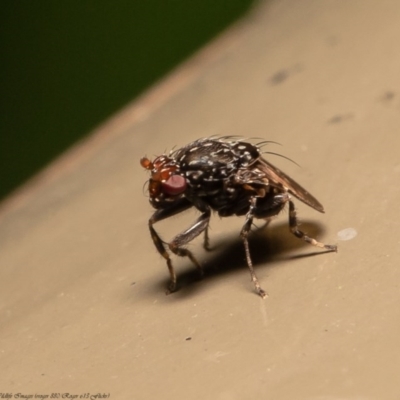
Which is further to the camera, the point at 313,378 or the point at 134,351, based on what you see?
the point at 134,351

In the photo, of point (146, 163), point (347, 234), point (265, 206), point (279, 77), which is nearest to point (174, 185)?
point (146, 163)

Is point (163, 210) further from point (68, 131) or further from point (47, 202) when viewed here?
point (68, 131)

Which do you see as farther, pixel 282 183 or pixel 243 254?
pixel 243 254

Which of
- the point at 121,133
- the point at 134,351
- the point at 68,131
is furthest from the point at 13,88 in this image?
the point at 134,351

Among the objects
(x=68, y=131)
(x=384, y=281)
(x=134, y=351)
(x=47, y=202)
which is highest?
(x=134, y=351)

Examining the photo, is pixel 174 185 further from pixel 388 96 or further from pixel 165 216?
pixel 388 96

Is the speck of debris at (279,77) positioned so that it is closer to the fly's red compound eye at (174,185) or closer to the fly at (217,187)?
the fly at (217,187)
